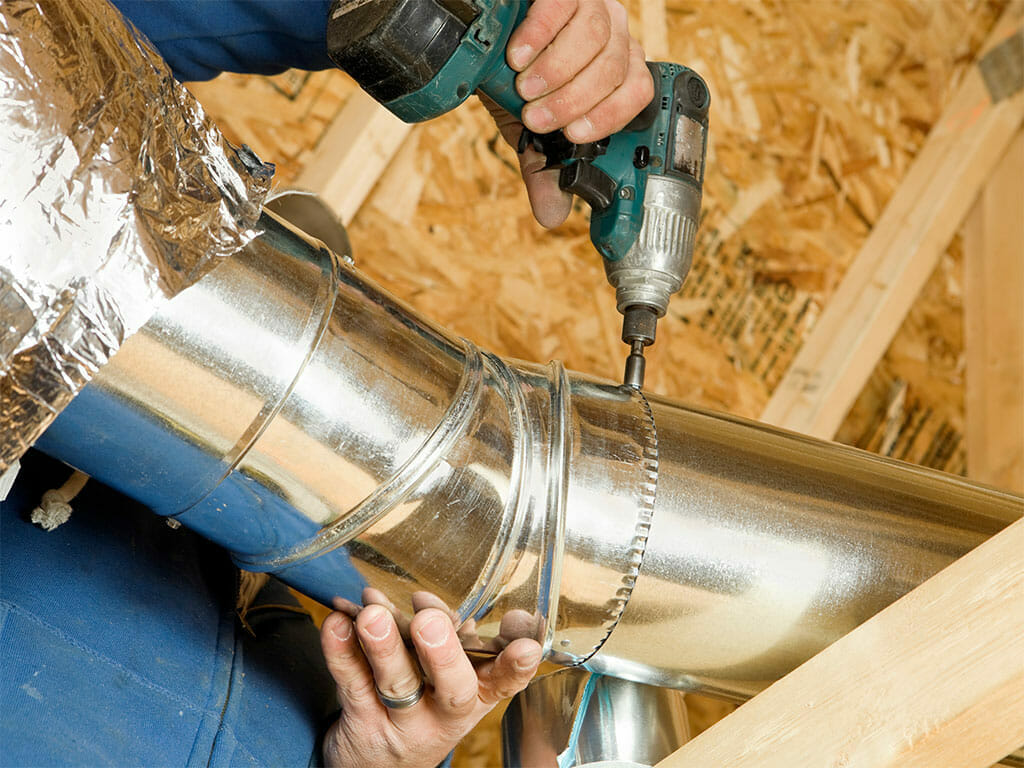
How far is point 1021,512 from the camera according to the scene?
853 millimetres

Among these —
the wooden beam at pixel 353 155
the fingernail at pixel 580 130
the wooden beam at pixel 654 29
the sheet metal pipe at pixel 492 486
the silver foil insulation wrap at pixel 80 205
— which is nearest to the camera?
the silver foil insulation wrap at pixel 80 205

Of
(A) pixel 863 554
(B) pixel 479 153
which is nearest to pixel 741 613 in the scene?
(A) pixel 863 554

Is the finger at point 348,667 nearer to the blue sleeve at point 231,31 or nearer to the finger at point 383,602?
the finger at point 383,602

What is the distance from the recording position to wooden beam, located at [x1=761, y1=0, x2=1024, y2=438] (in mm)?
1720

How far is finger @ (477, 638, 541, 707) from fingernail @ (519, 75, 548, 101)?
0.44 meters

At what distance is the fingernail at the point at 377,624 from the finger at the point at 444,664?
0.02m

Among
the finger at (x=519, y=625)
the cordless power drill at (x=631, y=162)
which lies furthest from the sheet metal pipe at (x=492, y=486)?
the cordless power drill at (x=631, y=162)

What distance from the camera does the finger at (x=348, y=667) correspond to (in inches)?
29.8

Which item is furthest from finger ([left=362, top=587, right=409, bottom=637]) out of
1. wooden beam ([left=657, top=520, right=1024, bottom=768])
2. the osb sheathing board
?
the osb sheathing board

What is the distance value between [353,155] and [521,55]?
622mm

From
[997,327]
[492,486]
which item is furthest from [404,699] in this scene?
[997,327]

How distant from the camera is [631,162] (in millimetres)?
883

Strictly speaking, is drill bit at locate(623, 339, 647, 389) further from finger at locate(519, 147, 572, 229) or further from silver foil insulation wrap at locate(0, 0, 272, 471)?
silver foil insulation wrap at locate(0, 0, 272, 471)

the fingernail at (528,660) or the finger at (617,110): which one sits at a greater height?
the finger at (617,110)
